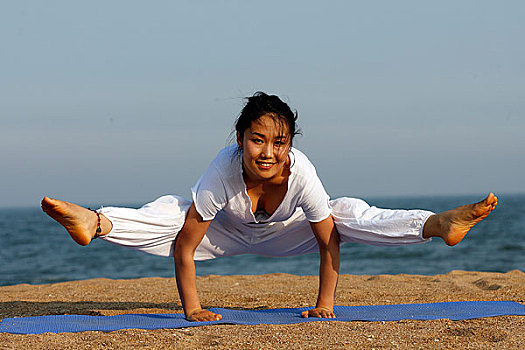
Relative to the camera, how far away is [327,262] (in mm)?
4074

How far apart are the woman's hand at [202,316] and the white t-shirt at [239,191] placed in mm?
596

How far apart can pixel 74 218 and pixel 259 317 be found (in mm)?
1350

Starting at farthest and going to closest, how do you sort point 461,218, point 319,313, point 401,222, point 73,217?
point 319,313
point 401,222
point 461,218
point 73,217

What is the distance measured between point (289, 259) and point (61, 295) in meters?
11.1

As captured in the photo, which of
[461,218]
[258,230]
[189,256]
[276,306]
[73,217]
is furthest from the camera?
[276,306]

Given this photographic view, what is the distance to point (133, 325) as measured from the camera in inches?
145

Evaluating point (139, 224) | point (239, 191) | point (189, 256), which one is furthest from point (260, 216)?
point (139, 224)

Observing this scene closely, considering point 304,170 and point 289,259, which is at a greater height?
point 304,170

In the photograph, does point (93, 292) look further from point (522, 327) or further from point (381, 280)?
point (522, 327)

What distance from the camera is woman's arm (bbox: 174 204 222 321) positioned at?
396 centimetres

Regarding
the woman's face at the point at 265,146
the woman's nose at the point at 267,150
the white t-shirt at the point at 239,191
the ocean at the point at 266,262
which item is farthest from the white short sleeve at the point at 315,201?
the ocean at the point at 266,262

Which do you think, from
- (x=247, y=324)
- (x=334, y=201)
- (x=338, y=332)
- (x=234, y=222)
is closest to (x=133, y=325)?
(x=247, y=324)

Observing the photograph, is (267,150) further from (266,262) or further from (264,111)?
(266,262)

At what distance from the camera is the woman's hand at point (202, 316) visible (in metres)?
3.81
